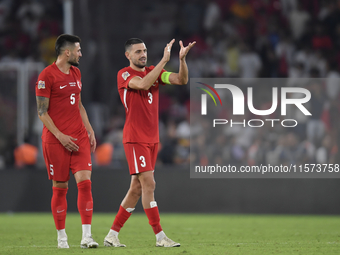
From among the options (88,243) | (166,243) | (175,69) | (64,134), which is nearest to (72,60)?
(64,134)

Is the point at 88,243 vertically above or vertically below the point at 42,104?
below

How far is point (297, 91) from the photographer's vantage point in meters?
11.3

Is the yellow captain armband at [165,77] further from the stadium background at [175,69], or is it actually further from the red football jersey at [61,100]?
the stadium background at [175,69]

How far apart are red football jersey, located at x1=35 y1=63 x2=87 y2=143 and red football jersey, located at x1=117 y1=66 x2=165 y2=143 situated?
53 cm

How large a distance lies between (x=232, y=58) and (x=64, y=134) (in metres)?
9.51

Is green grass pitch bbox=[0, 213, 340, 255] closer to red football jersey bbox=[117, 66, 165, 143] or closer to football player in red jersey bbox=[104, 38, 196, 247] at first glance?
football player in red jersey bbox=[104, 38, 196, 247]

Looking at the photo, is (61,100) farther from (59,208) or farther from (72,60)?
(59,208)

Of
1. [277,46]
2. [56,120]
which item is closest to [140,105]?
[56,120]

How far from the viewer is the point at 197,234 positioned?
7695 mm

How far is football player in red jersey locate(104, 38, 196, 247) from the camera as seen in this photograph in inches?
237

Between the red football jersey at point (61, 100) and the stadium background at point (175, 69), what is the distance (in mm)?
5315

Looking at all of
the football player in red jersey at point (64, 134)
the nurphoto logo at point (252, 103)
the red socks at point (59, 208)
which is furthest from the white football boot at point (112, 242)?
the nurphoto logo at point (252, 103)

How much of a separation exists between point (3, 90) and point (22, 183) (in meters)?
2.12

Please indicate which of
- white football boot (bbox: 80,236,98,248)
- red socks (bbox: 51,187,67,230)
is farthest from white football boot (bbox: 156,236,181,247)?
red socks (bbox: 51,187,67,230)
